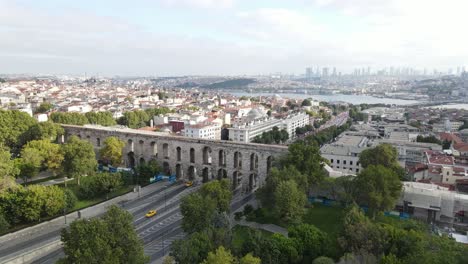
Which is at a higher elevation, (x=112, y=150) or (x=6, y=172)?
(x=6, y=172)

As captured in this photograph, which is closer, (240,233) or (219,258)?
(219,258)

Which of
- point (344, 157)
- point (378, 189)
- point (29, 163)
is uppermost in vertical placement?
point (378, 189)

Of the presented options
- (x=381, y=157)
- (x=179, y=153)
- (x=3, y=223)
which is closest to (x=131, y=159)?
(x=179, y=153)

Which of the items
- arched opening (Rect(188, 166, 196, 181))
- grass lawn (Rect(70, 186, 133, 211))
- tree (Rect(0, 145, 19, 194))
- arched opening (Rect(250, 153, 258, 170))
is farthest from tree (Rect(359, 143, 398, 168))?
tree (Rect(0, 145, 19, 194))

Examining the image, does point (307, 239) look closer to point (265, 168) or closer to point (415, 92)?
point (265, 168)

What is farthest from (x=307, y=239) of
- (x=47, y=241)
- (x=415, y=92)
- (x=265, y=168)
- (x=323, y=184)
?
(x=415, y=92)

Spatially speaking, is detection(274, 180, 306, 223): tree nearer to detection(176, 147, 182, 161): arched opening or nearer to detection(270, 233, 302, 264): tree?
detection(270, 233, 302, 264): tree

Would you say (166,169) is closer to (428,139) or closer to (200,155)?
(200,155)
